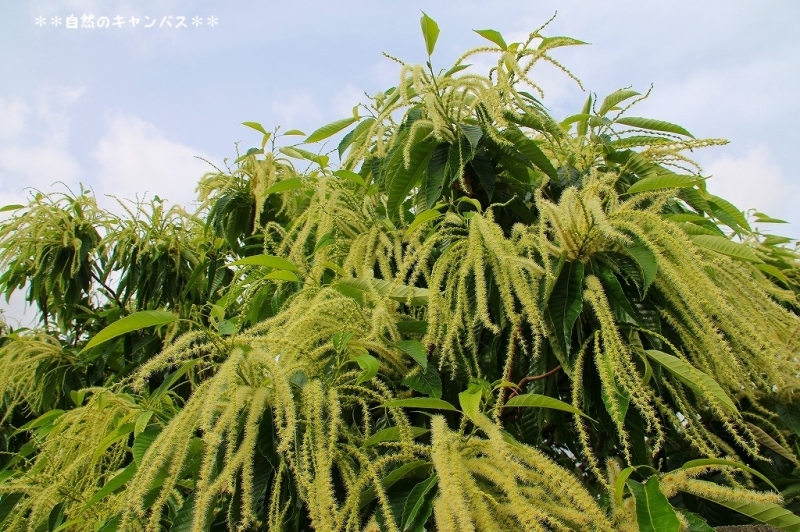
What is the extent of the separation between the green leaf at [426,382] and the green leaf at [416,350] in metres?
0.02

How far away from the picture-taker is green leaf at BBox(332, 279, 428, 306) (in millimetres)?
1615

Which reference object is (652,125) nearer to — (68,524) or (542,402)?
(542,402)

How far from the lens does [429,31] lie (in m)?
1.83

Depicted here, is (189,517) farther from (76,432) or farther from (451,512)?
(76,432)

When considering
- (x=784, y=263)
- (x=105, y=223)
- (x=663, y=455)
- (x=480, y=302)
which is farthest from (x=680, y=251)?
(x=105, y=223)

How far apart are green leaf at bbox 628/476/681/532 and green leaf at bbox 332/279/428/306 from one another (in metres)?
0.66

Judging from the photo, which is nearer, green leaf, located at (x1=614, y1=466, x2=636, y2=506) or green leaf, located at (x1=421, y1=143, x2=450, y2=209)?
green leaf, located at (x1=614, y1=466, x2=636, y2=506)

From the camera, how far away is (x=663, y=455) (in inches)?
73.5

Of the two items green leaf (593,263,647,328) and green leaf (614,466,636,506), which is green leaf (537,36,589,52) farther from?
green leaf (614,466,636,506)

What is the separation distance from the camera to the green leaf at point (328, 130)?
2.23 meters

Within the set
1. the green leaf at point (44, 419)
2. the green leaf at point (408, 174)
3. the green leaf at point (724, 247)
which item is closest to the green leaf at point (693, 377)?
the green leaf at point (724, 247)

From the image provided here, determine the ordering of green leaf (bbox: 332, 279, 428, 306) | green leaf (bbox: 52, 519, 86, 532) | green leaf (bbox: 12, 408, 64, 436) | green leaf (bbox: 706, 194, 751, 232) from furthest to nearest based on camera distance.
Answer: green leaf (bbox: 12, 408, 64, 436), green leaf (bbox: 706, 194, 751, 232), green leaf (bbox: 52, 519, 86, 532), green leaf (bbox: 332, 279, 428, 306)

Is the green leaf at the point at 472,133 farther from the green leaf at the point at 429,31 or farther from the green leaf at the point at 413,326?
the green leaf at the point at 413,326

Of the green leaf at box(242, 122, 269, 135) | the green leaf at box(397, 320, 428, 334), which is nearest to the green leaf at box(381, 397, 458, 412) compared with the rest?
the green leaf at box(397, 320, 428, 334)
